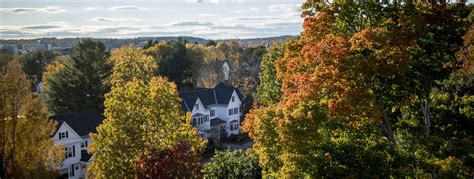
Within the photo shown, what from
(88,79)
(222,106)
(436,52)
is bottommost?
(222,106)

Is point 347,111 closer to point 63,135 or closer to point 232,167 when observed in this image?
point 232,167

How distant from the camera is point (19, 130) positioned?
2033 centimetres

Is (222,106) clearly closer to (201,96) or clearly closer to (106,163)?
(201,96)

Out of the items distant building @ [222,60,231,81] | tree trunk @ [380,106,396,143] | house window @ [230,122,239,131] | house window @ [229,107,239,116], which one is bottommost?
house window @ [230,122,239,131]

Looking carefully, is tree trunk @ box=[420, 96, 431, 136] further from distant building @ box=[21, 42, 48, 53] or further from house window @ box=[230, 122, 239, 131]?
distant building @ box=[21, 42, 48, 53]

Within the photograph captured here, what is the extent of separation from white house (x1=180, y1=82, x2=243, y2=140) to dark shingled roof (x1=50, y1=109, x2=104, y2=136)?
8.59 metres

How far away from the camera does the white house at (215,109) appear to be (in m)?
44.2

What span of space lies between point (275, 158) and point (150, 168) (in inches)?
160

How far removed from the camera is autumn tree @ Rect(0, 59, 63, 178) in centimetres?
2005

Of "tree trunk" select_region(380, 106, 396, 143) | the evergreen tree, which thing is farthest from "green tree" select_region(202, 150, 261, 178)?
the evergreen tree

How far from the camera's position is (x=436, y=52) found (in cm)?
1464

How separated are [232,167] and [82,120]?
19.4m

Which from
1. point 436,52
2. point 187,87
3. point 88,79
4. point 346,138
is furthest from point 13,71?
point 187,87

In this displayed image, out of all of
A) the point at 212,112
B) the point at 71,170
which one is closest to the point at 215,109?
the point at 212,112
